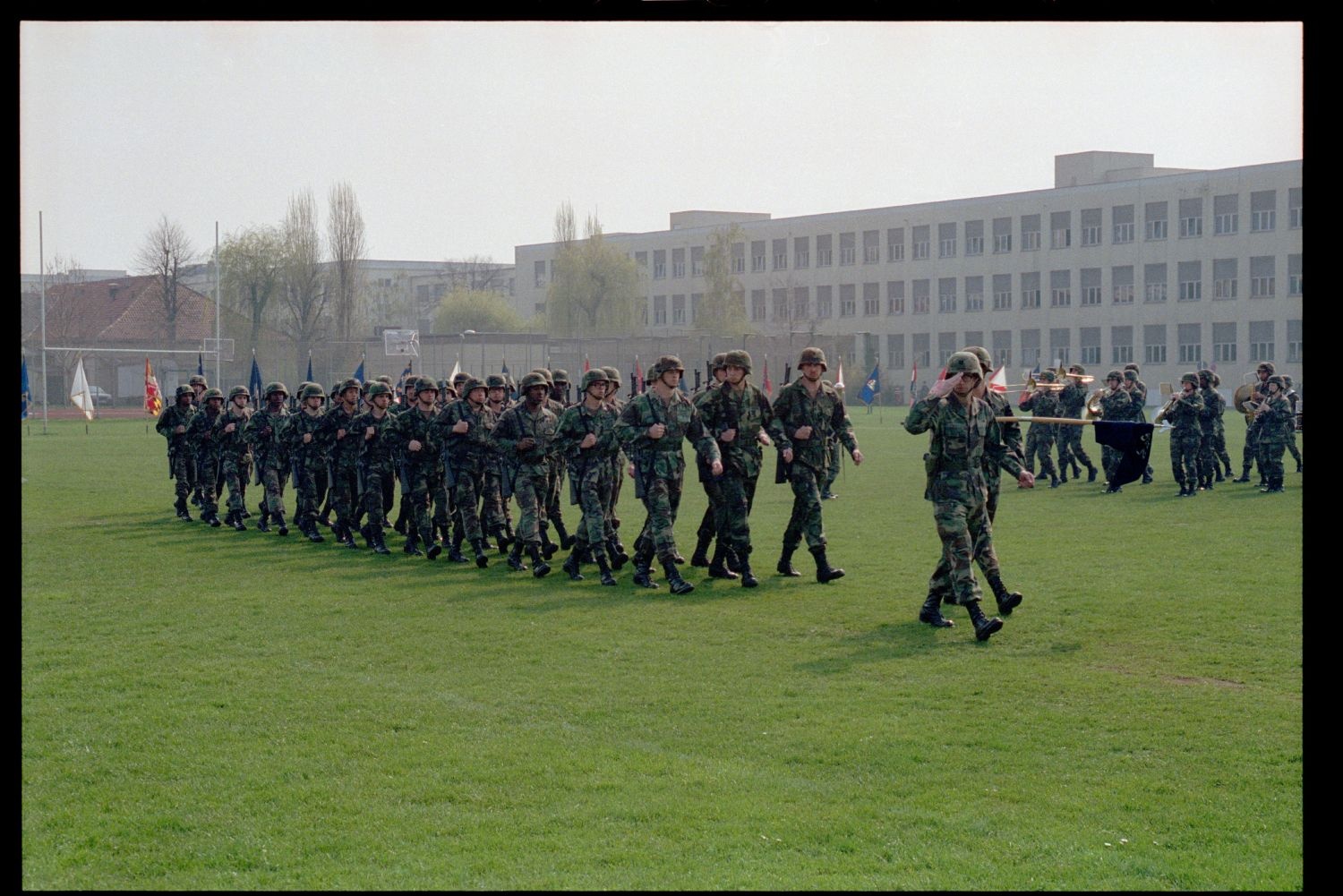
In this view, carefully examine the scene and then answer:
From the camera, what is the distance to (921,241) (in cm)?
7825

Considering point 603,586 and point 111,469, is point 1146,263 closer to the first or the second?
point 111,469

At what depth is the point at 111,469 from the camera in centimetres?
3328

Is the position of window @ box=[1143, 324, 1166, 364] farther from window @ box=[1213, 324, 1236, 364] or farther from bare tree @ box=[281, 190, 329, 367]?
bare tree @ box=[281, 190, 329, 367]

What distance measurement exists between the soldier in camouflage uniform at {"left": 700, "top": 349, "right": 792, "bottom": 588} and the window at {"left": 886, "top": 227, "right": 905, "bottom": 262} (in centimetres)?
6553

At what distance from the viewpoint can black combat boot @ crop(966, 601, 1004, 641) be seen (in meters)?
11.5

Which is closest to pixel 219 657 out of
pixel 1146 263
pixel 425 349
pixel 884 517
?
pixel 884 517

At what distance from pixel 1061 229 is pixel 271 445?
58111mm

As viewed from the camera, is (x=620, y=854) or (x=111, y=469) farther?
(x=111, y=469)

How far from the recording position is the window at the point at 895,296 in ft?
260

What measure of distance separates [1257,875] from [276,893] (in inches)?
160

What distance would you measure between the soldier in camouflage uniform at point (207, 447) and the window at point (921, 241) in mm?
60024

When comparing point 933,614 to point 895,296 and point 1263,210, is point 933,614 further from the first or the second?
point 895,296

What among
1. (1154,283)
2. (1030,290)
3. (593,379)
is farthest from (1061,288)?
(593,379)

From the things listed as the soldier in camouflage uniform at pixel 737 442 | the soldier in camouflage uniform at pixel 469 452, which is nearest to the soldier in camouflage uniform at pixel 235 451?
the soldier in camouflage uniform at pixel 469 452
